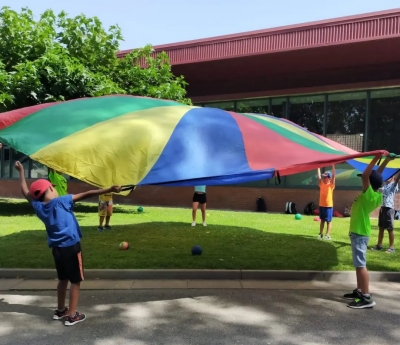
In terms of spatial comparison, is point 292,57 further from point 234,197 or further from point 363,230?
point 363,230

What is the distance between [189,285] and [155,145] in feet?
7.09

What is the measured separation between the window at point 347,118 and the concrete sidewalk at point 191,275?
8.85m

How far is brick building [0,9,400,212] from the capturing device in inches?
524

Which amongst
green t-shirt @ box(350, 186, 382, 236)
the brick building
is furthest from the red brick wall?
green t-shirt @ box(350, 186, 382, 236)

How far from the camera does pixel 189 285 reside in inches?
224

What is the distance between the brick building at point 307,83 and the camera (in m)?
13.3

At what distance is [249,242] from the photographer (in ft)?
27.1

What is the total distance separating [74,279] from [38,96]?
9.39 metres

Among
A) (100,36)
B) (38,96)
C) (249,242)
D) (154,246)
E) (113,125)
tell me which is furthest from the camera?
(100,36)

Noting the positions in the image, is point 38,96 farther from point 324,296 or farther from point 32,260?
point 324,296

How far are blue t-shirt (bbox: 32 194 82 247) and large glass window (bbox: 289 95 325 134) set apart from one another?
39.9ft

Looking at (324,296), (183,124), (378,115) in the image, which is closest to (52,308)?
(183,124)

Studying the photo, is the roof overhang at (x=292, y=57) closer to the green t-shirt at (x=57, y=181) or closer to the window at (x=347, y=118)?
the window at (x=347, y=118)

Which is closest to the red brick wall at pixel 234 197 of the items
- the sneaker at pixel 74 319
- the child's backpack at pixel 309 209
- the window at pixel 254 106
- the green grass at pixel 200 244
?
the child's backpack at pixel 309 209
